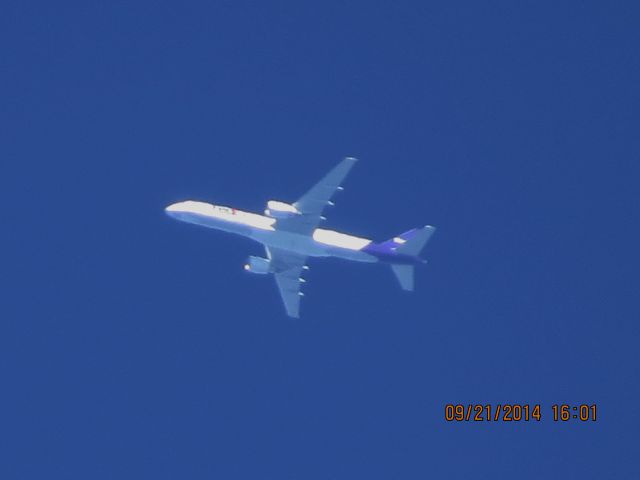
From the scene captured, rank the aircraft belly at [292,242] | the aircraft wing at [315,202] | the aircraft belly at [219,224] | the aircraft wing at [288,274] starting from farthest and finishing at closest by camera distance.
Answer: the aircraft wing at [288,274], the aircraft belly at [219,224], the aircraft belly at [292,242], the aircraft wing at [315,202]

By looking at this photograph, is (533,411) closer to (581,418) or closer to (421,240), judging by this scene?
(581,418)

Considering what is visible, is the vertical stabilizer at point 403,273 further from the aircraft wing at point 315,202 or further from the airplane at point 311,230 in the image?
the aircraft wing at point 315,202

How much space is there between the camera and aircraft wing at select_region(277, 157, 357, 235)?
108312mm

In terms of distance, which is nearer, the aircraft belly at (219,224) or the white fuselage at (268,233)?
the white fuselage at (268,233)

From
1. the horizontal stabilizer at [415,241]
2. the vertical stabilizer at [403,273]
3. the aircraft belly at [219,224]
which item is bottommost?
the vertical stabilizer at [403,273]

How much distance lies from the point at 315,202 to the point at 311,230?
7.79 ft

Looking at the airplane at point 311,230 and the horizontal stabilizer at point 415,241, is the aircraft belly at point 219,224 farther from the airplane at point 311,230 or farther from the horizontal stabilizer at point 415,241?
the horizontal stabilizer at point 415,241

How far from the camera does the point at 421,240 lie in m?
110

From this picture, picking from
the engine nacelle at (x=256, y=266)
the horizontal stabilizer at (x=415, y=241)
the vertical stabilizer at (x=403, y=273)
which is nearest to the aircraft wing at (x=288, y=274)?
the engine nacelle at (x=256, y=266)

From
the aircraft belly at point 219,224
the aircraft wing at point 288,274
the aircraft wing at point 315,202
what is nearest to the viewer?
the aircraft wing at point 315,202

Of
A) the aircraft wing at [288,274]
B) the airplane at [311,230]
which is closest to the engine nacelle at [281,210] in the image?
the airplane at [311,230]

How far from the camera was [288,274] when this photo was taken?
119750 millimetres

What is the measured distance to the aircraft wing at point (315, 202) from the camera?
108 m

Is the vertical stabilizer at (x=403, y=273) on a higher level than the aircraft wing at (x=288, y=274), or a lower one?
lower
